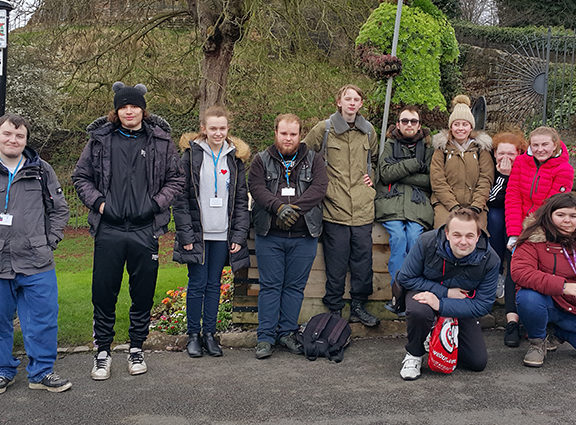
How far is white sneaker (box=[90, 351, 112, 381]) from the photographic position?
4.44 m

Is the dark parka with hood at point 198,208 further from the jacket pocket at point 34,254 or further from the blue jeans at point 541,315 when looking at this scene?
the blue jeans at point 541,315

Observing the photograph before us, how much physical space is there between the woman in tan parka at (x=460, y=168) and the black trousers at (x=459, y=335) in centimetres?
104

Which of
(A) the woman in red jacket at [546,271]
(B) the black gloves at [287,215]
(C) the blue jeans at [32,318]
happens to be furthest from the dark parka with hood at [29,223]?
(A) the woman in red jacket at [546,271]

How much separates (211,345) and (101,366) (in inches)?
35.9

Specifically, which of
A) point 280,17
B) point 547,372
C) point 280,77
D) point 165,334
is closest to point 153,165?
point 165,334

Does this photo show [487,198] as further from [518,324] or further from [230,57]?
[230,57]

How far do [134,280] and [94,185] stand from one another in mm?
Answer: 762

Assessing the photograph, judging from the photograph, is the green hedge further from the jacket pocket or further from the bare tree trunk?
the jacket pocket

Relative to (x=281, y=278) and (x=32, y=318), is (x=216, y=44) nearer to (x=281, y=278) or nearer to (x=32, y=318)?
(x=281, y=278)

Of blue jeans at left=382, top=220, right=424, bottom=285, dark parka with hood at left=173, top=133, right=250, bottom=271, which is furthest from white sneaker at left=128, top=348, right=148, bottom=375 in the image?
blue jeans at left=382, top=220, right=424, bottom=285

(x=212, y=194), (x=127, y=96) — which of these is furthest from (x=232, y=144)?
(x=127, y=96)

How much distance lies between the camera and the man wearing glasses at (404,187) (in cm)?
527

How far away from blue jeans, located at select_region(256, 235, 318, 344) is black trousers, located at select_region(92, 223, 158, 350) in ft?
3.11

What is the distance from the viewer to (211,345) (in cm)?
499
